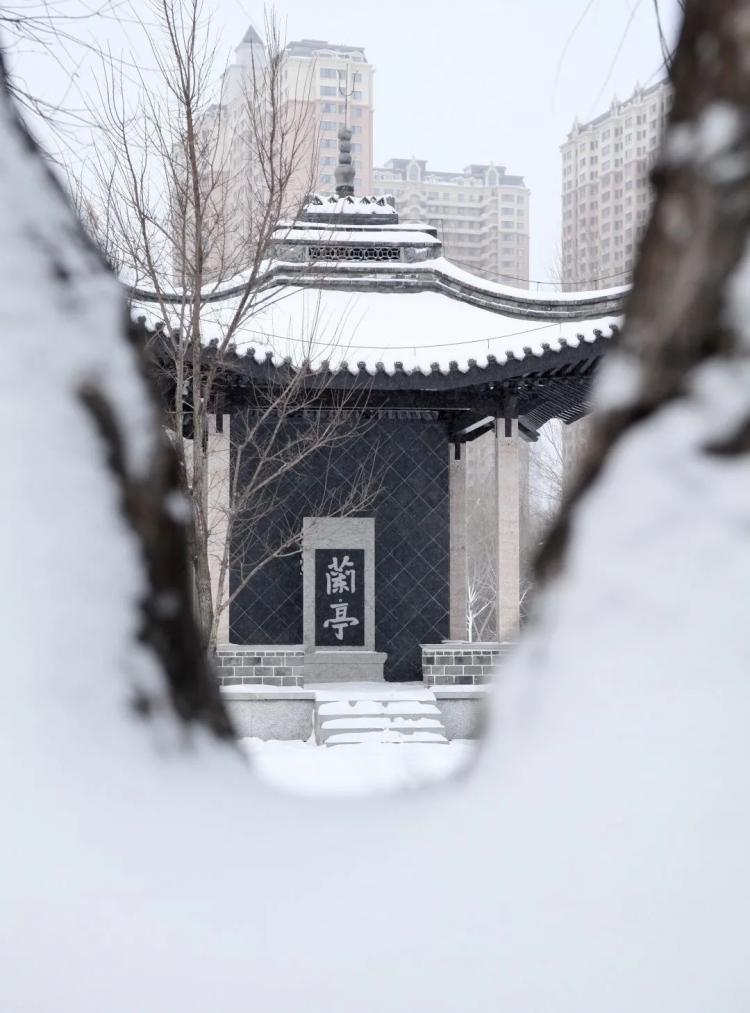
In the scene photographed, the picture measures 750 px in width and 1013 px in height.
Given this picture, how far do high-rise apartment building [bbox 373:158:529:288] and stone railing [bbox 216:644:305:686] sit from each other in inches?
1628

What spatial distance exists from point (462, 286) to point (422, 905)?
10.4 m

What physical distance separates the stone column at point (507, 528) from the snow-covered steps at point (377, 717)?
108 centimetres

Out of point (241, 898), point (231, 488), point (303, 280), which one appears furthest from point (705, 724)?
point (303, 280)

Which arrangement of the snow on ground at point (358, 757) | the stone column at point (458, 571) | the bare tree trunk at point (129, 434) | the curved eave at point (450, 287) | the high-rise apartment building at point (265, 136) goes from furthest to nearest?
the stone column at point (458, 571) → the curved eave at point (450, 287) → the snow on ground at point (358, 757) → the high-rise apartment building at point (265, 136) → the bare tree trunk at point (129, 434)

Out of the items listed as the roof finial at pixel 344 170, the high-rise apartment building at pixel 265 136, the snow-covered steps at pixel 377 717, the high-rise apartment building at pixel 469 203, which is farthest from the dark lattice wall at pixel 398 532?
the high-rise apartment building at pixel 469 203

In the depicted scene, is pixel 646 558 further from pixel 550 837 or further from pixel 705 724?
pixel 550 837

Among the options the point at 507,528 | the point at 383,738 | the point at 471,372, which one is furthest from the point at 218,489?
the point at 507,528

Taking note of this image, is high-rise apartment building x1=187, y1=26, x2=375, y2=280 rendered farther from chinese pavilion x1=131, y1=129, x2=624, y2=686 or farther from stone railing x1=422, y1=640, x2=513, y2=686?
stone railing x1=422, y1=640, x2=513, y2=686

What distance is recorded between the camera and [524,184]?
60.6m

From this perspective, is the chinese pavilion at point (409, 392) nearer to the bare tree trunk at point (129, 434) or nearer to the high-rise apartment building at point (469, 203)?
the bare tree trunk at point (129, 434)

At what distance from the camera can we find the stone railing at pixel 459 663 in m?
9.44

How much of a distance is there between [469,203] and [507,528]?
178 ft

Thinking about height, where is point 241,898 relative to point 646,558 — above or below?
below

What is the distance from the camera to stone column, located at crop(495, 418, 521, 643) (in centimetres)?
949
